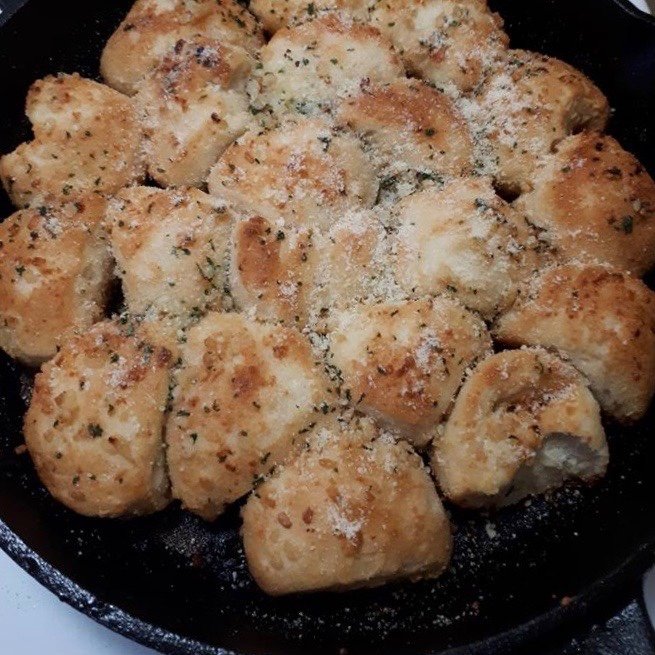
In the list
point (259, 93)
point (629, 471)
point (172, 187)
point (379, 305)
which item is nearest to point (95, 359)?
point (172, 187)

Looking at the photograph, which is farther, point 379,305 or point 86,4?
point 86,4

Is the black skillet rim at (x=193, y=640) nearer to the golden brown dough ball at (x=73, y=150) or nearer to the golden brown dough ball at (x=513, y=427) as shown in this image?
the golden brown dough ball at (x=513, y=427)

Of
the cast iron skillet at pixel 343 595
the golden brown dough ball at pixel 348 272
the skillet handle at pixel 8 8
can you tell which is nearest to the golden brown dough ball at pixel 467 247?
the golden brown dough ball at pixel 348 272

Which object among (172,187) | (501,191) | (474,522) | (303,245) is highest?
(501,191)

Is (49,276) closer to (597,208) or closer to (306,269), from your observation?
(306,269)

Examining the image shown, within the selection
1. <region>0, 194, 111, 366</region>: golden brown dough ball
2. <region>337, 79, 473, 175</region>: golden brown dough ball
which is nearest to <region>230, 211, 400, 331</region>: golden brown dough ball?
<region>337, 79, 473, 175</region>: golden brown dough ball

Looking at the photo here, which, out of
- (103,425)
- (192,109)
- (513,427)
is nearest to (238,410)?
(103,425)

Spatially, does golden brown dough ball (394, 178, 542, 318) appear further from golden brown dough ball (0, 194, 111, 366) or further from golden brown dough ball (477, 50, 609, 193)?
golden brown dough ball (0, 194, 111, 366)

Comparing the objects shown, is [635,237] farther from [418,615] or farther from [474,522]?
[418,615]
